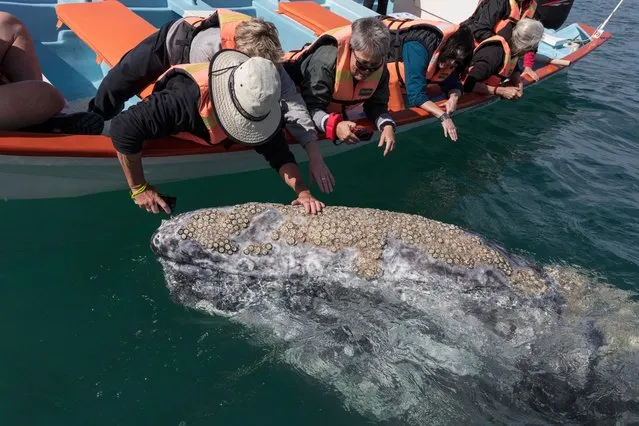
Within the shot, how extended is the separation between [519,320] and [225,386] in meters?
2.35

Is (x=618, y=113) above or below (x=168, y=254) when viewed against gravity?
below

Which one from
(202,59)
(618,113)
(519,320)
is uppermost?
(202,59)

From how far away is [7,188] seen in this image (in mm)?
4801

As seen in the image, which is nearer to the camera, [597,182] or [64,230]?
[64,230]

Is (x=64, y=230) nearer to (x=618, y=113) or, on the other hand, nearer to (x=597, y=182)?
(x=597, y=182)

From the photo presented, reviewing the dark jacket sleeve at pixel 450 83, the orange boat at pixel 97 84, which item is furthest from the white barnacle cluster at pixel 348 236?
the dark jacket sleeve at pixel 450 83

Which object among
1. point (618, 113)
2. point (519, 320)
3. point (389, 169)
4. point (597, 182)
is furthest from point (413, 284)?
point (618, 113)

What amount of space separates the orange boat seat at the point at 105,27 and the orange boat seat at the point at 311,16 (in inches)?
89.9

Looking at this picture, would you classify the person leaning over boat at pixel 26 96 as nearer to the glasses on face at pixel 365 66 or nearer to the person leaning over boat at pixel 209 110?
the person leaning over boat at pixel 209 110

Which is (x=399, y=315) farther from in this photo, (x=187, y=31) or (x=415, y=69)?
(x=415, y=69)

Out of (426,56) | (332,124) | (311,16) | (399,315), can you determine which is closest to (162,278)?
(399,315)

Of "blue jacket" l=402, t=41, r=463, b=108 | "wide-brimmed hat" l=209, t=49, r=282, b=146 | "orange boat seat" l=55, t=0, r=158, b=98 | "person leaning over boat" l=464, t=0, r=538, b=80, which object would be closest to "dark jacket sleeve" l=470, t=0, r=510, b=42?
"person leaning over boat" l=464, t=0, r=538, b=80

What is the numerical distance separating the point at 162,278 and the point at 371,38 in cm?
285

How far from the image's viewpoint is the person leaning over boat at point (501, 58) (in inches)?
290
